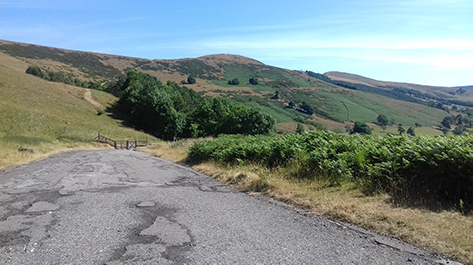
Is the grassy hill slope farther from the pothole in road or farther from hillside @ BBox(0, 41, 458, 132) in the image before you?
the pothole in road

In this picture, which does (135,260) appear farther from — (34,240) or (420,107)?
(420,107)

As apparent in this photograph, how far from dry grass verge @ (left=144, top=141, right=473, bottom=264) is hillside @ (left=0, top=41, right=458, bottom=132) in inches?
3229

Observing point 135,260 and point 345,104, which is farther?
point 345,104

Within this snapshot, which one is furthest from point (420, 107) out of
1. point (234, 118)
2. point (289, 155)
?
point (289, 155)

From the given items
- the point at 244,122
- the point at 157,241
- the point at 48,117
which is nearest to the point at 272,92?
the point at 244,122

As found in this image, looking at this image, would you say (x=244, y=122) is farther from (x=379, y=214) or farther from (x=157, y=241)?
(x=157, y=241)

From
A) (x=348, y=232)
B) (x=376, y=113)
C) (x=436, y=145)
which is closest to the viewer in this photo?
(x=348, y=232)

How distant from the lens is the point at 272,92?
160375 millimetres

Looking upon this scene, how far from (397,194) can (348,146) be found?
8.64ft

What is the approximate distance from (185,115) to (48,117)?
94.4ft

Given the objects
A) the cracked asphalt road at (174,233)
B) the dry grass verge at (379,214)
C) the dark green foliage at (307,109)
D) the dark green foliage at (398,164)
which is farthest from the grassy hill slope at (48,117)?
the dark green foliage at (307,109)

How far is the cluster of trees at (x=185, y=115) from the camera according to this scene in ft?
173

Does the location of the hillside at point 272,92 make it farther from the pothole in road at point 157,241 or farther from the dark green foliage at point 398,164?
the pothole in road at point 157,241

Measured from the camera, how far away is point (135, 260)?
13.9 feet
